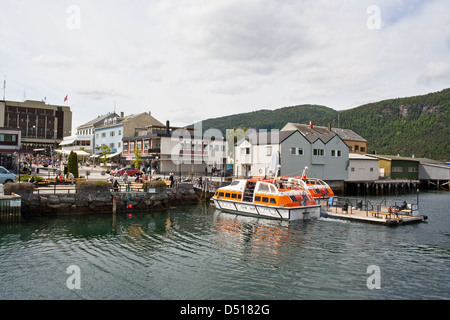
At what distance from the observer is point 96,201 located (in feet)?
105

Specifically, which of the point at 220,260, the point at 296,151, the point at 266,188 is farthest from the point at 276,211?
the point at 296,151

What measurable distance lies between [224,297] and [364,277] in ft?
22.0

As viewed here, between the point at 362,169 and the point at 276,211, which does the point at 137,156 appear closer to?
the point at 276,211

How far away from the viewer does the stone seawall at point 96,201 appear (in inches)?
1140

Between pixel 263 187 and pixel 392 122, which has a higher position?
pixel 392 122

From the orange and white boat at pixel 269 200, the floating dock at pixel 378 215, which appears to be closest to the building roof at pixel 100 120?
the orange and white boat at pixel 269 200

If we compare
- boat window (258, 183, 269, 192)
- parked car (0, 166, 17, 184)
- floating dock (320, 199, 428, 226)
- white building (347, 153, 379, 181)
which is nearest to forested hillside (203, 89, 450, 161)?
white building (347, 153, 379, 181)

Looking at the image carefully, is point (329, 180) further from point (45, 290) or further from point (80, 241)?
point (45, 290)

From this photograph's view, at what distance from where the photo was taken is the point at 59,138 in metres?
128

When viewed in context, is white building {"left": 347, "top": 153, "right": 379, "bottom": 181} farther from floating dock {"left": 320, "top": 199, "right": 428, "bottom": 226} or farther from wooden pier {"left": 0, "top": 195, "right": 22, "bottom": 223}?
wooden pier {"left": 0, "top": 195, "right": 22, "bottom": 223}

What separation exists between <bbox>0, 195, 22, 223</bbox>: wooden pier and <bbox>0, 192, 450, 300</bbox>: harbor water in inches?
38.1

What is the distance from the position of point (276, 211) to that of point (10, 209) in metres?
21.3

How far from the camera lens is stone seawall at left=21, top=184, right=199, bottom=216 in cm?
2895

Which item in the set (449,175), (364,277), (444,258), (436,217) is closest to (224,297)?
(364,277)
